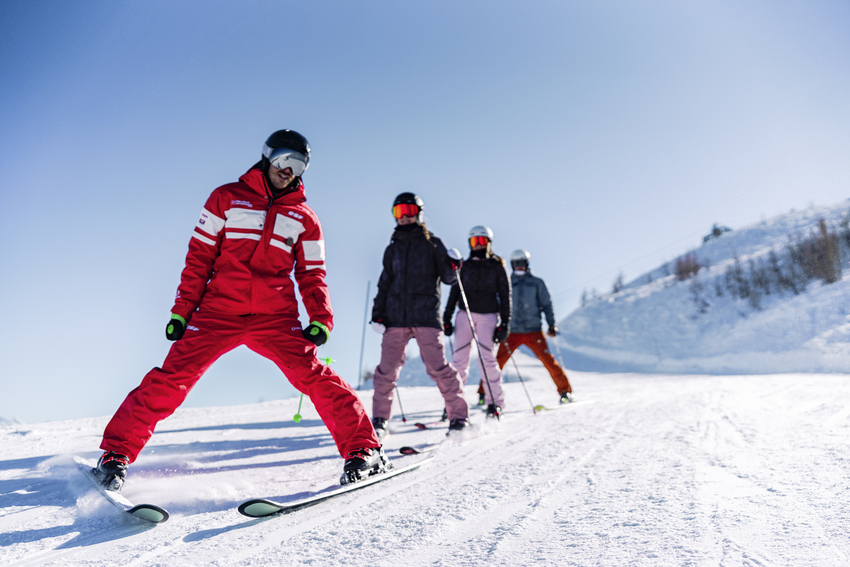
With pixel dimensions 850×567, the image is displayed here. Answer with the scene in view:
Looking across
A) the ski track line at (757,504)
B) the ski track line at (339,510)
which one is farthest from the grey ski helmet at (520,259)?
the ski track line at (339,510)

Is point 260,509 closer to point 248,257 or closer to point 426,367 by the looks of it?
point 248,257

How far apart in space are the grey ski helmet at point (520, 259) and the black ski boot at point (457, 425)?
365cm

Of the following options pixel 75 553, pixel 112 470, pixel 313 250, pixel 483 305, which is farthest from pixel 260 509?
pixel 483 305

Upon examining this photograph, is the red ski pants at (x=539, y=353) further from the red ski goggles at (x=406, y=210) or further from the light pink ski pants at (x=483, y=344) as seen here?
the red ski goggles at (x=406, y=210)

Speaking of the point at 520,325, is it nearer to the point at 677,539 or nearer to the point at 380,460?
the point at 380,460

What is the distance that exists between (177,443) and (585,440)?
126 inches

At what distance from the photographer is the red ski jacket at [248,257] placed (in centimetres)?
237

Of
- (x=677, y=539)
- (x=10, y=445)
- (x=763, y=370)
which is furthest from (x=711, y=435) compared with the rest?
(x=763, y=370)

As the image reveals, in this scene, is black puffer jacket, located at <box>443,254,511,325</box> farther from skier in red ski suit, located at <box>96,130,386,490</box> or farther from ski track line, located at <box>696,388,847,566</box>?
skier in red ski suit, located at <box>96,130,386,490</box>

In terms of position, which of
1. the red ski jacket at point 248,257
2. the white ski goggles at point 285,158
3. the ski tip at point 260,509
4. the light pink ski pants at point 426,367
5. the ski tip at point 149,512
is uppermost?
the white ski goggles at point 285,158

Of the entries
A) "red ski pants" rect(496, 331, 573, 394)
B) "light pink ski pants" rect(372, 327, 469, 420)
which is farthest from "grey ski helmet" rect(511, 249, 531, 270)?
"light pink ski pants" rect(372, 327, 469, 420)

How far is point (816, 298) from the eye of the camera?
57.6 ft

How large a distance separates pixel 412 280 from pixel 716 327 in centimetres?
2137

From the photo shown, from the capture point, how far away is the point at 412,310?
379cm
